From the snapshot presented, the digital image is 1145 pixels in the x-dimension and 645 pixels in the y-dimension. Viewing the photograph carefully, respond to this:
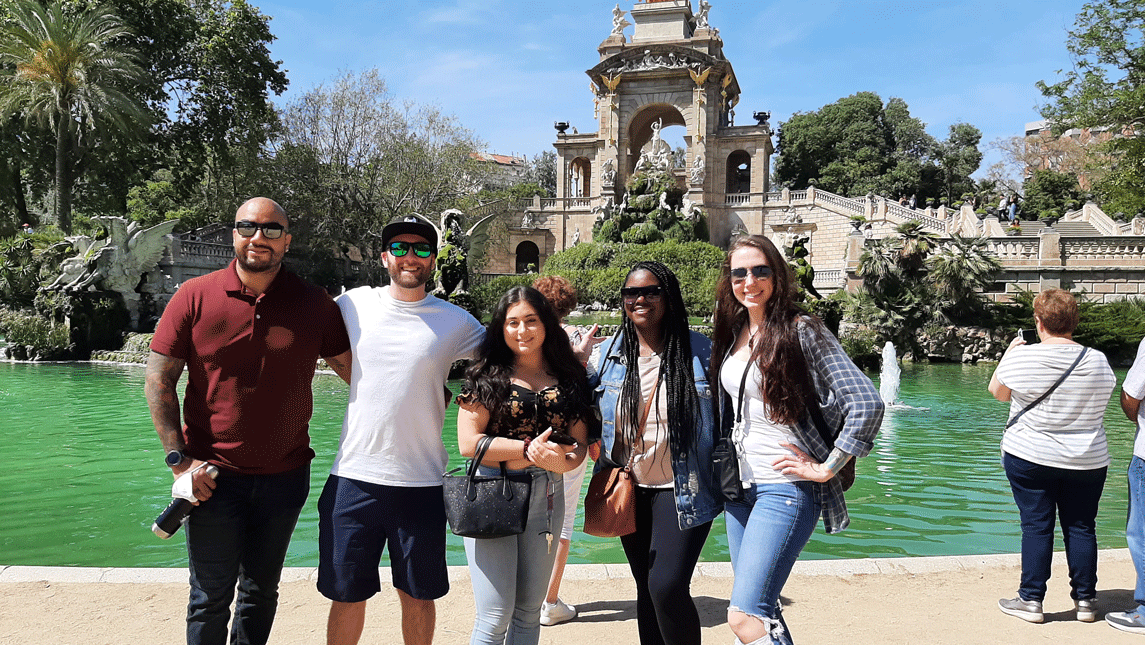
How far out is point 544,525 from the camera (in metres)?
2.84

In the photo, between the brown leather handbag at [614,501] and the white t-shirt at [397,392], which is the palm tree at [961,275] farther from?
Answer: the white t-shirt at [397,392]

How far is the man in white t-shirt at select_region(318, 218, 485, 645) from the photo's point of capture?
287 cm

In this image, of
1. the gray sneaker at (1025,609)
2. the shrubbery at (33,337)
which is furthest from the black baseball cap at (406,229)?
the shrubbery at (33,337)

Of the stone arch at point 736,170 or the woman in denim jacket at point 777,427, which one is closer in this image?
the woman in denim jacket at point 777,427

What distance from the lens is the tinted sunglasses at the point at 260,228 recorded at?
2.91 meters

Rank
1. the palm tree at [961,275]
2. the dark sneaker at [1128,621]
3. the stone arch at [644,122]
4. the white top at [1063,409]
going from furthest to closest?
1. the stone arch at [644,122]
2. the palm tree at [961,275]
3. the white top at [1063,409]
4. the dark sneaker at [1128,621]

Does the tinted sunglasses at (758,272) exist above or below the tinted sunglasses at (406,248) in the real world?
below

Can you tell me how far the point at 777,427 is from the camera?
2762mm

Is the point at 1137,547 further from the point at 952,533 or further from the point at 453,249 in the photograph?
the point at 453,249

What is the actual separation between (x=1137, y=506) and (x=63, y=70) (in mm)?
29493

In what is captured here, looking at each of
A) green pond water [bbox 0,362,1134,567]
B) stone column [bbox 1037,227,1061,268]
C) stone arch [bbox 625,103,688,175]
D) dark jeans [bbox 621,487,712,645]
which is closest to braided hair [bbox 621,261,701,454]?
dark jeans [bbox 621,487,712,645]

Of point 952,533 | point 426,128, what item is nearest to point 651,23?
point 426,128

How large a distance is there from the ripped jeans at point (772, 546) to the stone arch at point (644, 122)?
43423 millimetres

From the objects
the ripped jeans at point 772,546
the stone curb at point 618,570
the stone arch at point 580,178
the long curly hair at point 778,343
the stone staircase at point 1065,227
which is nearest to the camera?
the ripped jeans at point 772,546
